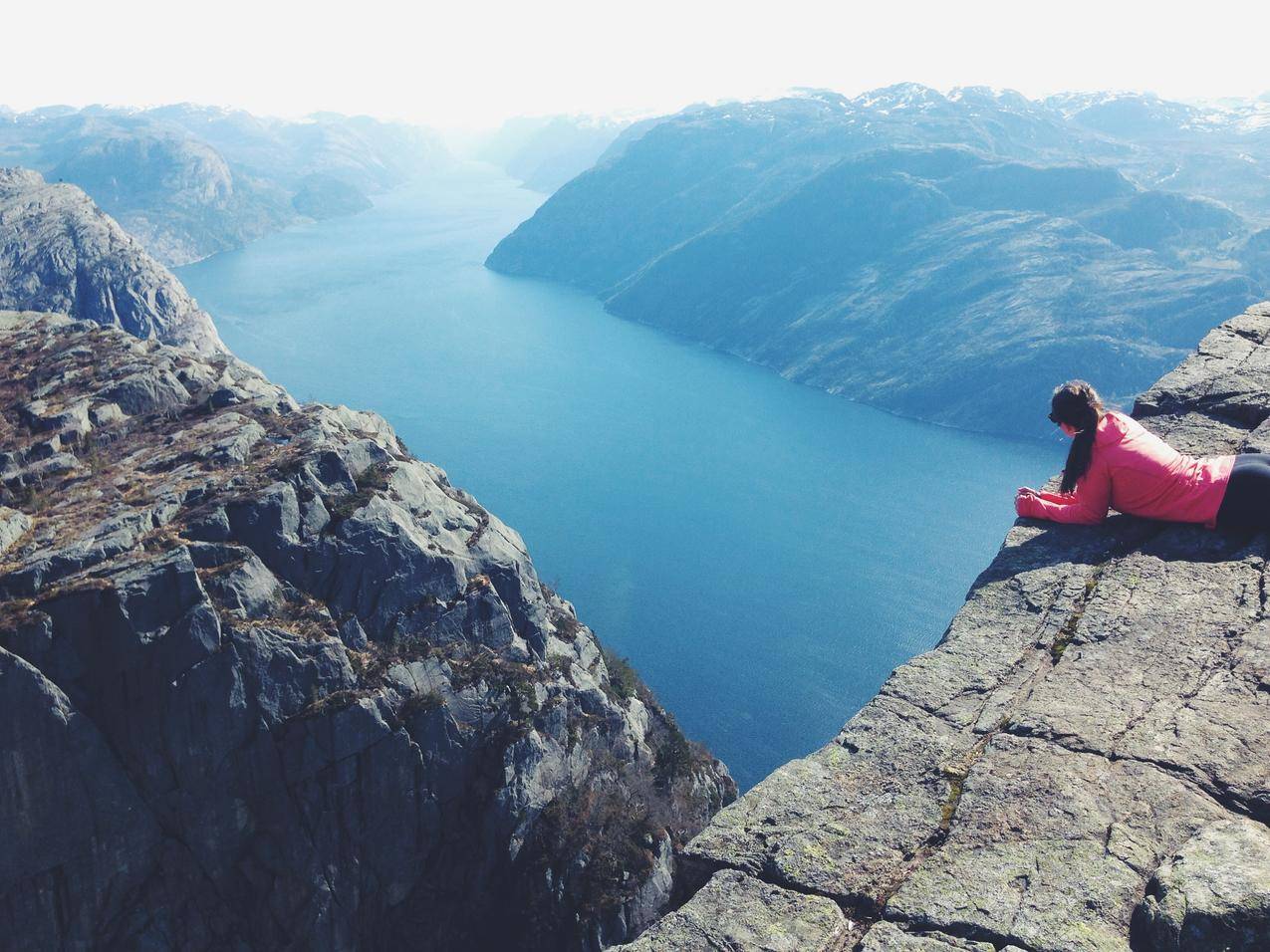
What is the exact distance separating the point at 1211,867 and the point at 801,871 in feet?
6.67

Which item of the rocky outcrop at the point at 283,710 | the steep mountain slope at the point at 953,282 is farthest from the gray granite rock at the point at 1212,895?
the steep mountain slope at the point at 953,282

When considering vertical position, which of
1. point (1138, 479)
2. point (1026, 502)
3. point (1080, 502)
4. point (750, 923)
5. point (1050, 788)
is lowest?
point (750, 923)

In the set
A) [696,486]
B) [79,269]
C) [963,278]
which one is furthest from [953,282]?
[79,269]

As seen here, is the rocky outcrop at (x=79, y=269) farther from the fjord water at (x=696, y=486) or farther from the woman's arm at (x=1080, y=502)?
the woman's arm at (x=1080, y=502)

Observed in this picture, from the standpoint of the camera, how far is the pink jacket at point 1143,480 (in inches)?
286

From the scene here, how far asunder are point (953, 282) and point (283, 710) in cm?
14862

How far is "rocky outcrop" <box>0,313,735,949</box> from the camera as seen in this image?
2588 cm

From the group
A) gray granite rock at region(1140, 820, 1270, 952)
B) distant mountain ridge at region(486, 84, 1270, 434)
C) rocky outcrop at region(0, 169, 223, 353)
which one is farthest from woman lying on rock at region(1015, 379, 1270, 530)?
rocky outcrop at region(0, 169, 223, 353)

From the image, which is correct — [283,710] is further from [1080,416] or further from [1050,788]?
[1050,788]

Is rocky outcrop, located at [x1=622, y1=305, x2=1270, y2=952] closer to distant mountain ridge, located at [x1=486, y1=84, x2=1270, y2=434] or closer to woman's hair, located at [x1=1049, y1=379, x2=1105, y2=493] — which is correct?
woman's hair, located at [x1=1049, y1=379, x2=1105, y2=493]

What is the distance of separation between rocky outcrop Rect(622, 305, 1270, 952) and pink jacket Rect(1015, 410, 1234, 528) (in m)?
0.28

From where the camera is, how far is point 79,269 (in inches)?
4409

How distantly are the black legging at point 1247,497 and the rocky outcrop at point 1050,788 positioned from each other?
0.40 ft

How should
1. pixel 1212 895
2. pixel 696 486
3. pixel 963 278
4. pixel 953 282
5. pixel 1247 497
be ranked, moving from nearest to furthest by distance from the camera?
pixel 1212 895 < pixel 1247 497 < pixel 696 486 < pixel 953 282 < pixel 963 278
